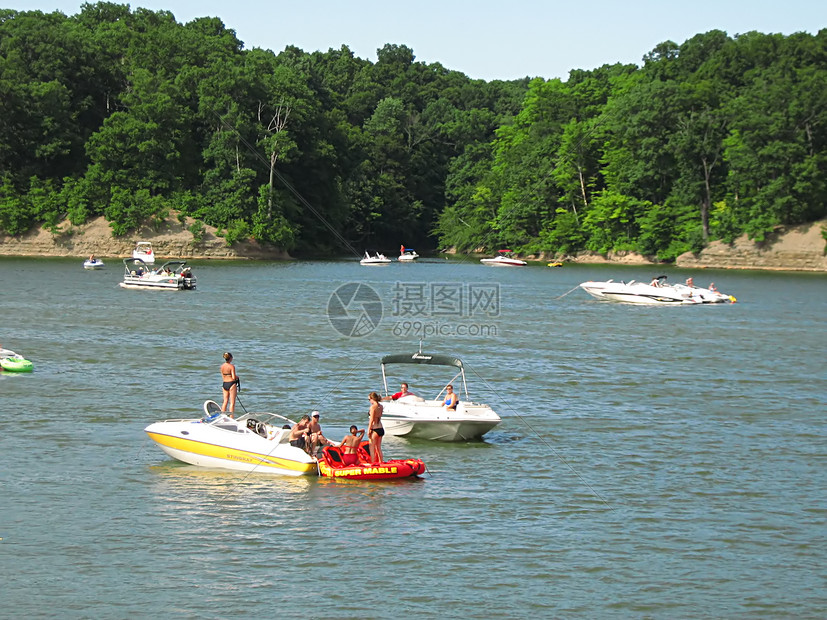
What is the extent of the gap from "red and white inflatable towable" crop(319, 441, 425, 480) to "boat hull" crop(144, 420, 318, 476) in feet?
1.16

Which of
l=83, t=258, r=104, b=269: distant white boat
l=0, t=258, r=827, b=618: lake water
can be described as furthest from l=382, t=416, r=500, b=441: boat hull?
l=83, t=258, r=104, b=269: distant white boat

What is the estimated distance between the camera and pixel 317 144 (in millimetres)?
132625

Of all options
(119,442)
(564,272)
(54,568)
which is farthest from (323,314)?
(564,272)

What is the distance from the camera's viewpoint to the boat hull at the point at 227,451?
78.7ft

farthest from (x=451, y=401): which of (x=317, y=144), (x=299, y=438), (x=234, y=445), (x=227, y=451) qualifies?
(x=317, y=144)

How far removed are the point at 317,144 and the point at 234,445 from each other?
111360 millimetres

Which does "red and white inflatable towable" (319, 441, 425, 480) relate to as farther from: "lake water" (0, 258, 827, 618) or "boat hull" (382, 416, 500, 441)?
"boat hull" (382, 416, 500, 441)

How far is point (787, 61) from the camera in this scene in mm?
120500

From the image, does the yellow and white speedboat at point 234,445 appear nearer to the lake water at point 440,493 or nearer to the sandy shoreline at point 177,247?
the lake water at point 440,493

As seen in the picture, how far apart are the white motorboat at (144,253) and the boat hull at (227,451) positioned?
78.2 meters

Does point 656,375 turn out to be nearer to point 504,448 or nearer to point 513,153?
point 504,448

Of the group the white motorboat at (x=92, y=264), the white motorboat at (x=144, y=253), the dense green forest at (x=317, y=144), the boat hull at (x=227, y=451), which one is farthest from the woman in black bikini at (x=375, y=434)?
the dense green forest at (x=317, y=144)

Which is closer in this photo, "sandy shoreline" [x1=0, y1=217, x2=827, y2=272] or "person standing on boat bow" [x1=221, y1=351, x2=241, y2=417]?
"person standing on boat bow" [x1=221, y1=351, x2=241, y2=417]

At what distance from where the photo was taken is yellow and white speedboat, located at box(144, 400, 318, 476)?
24.0 m
